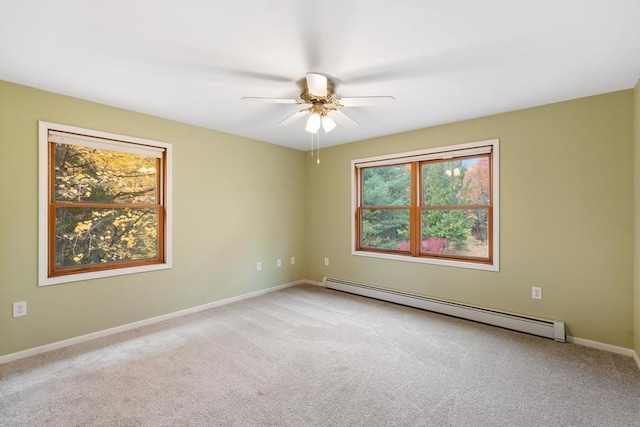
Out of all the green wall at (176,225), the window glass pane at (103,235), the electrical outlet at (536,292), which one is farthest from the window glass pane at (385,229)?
the window glass pane at (103,235)

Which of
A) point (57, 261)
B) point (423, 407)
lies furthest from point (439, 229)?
point (57, 261)

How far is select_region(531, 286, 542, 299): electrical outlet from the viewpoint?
302 cm

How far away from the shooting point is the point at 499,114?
10.7 feet

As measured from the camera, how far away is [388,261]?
418 cm

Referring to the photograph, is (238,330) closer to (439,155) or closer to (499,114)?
(439,155)

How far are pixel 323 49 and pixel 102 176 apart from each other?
8.57ft

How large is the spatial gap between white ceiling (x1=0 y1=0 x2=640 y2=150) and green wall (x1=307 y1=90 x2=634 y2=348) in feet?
0.88

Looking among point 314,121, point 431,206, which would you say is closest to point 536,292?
point 431,206

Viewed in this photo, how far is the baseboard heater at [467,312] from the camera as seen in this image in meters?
2.88

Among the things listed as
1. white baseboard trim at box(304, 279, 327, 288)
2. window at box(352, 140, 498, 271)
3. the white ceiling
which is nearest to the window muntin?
window at box(352, 140, 498, 271)

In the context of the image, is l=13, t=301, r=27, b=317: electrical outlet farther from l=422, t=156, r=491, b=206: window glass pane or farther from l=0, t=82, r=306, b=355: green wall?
l=422, t=156, r=491, b=206: window glass pane

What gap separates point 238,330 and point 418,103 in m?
2.97

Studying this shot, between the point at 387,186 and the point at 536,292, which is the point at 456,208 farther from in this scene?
the point at 536,292

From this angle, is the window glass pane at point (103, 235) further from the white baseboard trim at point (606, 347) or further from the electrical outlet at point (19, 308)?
the white baseboard trim at point (606, 347)
